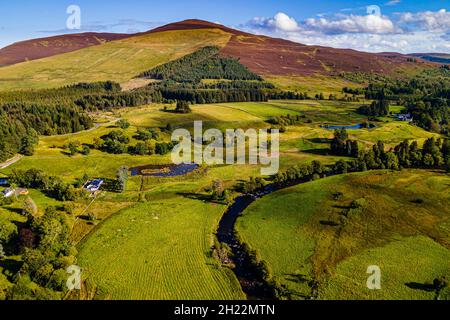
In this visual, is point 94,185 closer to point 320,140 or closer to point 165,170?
point 165,170

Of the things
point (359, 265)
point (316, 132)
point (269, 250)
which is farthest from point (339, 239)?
point (316, 132)

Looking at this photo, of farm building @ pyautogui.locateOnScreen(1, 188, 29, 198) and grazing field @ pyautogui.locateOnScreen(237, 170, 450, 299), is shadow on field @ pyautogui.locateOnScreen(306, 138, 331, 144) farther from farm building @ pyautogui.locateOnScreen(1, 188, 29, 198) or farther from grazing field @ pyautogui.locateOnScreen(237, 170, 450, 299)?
farm building @ pyautogui.locateOnScreen(1, 188, 29, 198)

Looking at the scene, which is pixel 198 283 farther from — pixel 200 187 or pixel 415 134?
pixel 415 134

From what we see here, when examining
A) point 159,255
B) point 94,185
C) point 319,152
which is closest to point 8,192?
point 94,185

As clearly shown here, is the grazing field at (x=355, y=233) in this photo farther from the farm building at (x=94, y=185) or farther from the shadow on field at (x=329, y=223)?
the farm building at (x=94, y=185)

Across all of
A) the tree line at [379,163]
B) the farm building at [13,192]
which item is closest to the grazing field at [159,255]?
the farm building at [13,192]

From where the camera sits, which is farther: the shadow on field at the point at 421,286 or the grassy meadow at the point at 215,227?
the grassy meadow at the point at 215,227

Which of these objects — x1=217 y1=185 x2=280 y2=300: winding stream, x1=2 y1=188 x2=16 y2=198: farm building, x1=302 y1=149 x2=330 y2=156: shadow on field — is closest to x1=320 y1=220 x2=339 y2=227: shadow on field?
x1=217 y1=185 x2=280 y2=300: winding stream
